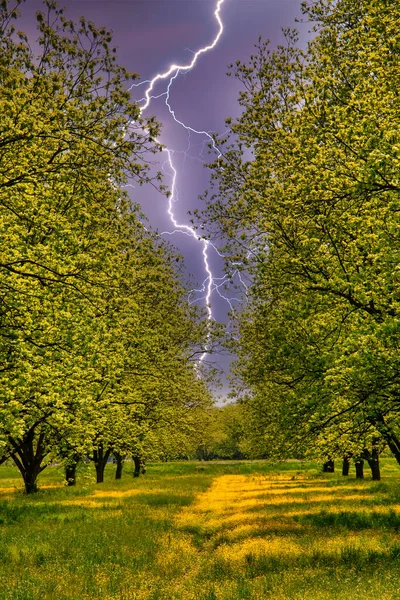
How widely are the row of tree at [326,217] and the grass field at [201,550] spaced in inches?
125

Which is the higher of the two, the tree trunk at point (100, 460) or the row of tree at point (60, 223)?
the row of tree at point (60, 223)

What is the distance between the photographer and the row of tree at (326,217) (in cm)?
1234

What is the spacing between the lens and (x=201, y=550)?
48.7ft

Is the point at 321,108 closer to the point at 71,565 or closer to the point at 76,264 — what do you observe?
the point at 76,264

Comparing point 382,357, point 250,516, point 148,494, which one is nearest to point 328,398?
point 382,357

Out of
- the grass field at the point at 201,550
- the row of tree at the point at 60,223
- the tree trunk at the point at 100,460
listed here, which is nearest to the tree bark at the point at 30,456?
the row of tree at the point at 60,223

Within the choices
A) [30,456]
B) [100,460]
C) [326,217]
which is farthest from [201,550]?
[100,460]

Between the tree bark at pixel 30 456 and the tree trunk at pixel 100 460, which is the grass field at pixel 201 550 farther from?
the tree trunk at pixel 100 460

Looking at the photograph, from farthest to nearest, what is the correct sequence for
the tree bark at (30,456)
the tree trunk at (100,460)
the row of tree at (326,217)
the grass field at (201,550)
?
1. the tree trunk at (100,460)
2. the tree bark at (30,456)
3. the row of tree at (326,217)
4. the grass field at (201,550)

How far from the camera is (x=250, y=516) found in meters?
19.8

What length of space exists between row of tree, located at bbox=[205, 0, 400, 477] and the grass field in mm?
3163

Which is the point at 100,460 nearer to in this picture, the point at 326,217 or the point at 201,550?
the point at 201,550

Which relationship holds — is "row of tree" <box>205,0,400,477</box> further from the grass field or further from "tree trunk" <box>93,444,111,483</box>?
"tree trunk" <box>93,444,111,483</box>

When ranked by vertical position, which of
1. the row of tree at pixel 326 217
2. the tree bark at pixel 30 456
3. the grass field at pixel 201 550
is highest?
the row of tree at pixel 326 217
